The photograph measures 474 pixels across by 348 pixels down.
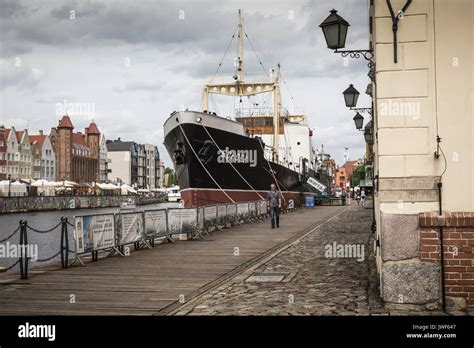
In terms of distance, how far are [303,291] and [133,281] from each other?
3.20 m

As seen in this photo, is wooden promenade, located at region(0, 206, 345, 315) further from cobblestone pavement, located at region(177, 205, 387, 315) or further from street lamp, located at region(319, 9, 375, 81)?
street lamp, located at region(319, 9, 375, 81)

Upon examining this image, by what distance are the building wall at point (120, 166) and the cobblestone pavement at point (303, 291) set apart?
439ft

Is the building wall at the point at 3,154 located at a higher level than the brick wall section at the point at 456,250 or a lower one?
higher

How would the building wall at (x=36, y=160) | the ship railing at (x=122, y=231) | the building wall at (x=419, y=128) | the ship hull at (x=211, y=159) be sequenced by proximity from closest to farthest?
the building wall at (x=419, y=128) < the ship railing at (x=122, y=231) < the ship hull at (x=211, y=159) < the building wall at (x=36, y=160)

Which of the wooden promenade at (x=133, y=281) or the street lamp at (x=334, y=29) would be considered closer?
the wooden promenade at (x=133, y=281)

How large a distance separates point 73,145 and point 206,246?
11042 cm

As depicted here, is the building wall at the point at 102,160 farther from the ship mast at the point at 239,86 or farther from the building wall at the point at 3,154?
the ship mast at the point at 239,86

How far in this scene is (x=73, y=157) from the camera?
388 ft

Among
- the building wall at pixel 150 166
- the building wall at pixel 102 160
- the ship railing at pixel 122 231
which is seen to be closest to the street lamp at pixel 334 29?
the ship railing at pixel 122 231

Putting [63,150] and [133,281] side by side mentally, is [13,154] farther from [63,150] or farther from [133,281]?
[133,281]

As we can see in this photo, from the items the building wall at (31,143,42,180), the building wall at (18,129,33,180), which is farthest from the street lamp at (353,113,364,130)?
the building wall at (31,143,42,180)

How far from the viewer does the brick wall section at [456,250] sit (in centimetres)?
677
